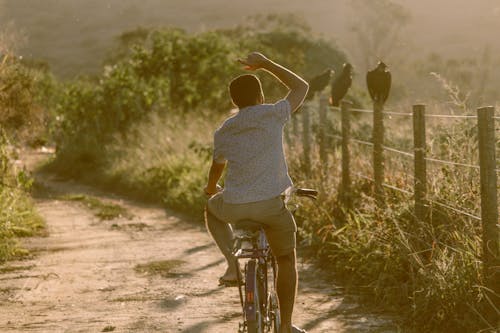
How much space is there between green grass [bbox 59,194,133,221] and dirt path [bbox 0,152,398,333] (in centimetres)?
196

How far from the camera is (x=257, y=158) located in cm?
586

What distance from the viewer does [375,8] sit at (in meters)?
60.0

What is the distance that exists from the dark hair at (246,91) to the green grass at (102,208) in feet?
33.6

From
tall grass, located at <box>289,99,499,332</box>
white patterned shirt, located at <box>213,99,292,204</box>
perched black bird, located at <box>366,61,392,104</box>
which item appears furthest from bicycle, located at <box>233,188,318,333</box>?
perched black bird, located at <box>366,61,392,104</box>

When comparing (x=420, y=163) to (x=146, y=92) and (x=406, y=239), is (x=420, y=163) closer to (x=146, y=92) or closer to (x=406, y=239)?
(x=406, y=239)

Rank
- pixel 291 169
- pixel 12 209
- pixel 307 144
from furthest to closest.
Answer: pixel 291 169, pixel 307 144, pixel 12 209

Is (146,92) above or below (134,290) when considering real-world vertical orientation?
above

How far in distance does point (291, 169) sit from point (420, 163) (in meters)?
5.36

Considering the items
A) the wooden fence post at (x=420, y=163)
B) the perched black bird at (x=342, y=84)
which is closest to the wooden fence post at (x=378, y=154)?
the wooden fence post at (x=420, y=163)

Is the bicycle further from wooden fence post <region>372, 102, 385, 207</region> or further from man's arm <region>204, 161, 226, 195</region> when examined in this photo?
wooden fence post <region>372, 102, 385, 207</region>

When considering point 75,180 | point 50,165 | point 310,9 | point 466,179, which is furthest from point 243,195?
point 310,9

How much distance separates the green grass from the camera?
640 inches

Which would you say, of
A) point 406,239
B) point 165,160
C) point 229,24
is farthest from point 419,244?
point 229,24

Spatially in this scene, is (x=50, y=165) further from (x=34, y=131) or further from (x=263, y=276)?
(x=263, y=276)
